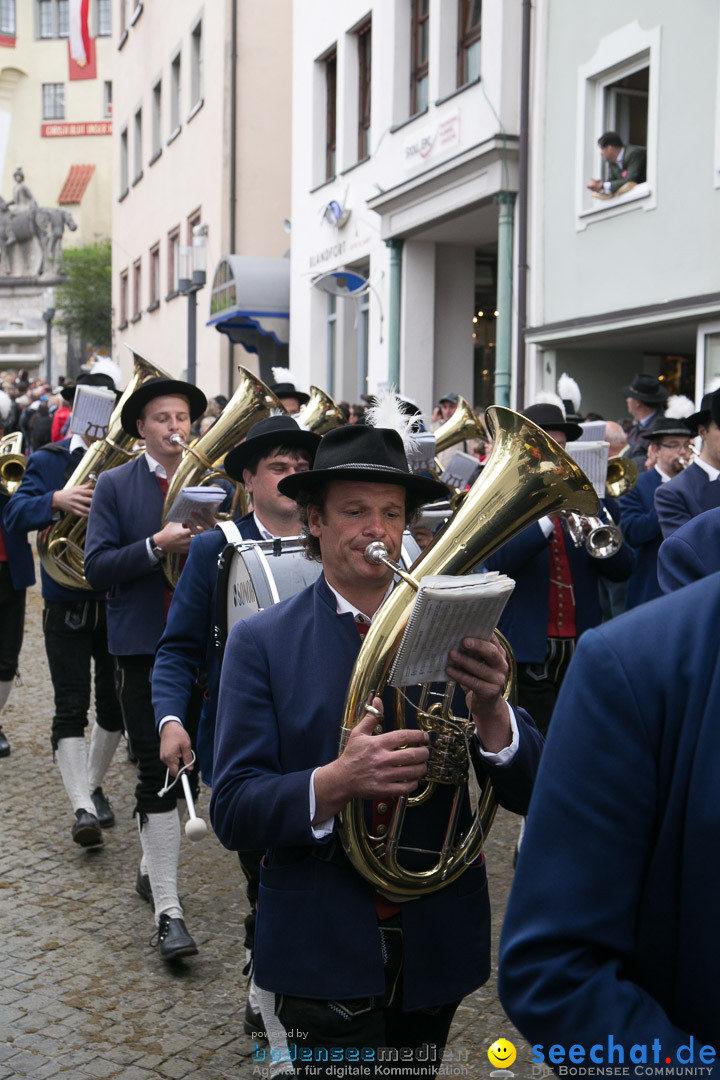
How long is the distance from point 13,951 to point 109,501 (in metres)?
1.73

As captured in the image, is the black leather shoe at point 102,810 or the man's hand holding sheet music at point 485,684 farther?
the black leather shoe at point 102,810

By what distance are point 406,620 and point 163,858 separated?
2.68 m

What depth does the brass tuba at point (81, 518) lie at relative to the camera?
6000mm

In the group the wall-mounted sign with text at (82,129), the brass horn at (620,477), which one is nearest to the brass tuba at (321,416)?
the brass horn at (620,477)

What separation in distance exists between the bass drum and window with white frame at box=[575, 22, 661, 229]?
9.08 metres

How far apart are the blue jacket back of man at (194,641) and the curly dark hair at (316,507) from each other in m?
0.92

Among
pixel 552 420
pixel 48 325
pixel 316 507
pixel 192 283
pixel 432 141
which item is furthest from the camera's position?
pixel 48 325

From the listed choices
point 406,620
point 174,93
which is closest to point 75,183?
point 174,93

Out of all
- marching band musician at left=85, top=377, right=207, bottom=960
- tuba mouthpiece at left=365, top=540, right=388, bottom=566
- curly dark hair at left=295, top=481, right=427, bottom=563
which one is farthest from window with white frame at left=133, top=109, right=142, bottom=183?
tuba mouthpiece at left=365, top=540, right=388, bottom=566

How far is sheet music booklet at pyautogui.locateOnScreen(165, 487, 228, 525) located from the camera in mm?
4398

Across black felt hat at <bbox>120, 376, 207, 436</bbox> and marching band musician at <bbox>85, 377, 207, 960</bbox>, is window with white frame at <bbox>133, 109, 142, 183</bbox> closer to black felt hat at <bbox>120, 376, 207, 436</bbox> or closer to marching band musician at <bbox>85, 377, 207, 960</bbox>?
black felt hat at <bbox>120, 376, 207, 436</bbox>

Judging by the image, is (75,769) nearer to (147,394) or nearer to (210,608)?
(147,394)

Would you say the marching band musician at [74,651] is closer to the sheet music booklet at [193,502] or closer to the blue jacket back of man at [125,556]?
the blue jacket back of man at [125,556]

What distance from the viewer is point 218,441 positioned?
520 centimetres
